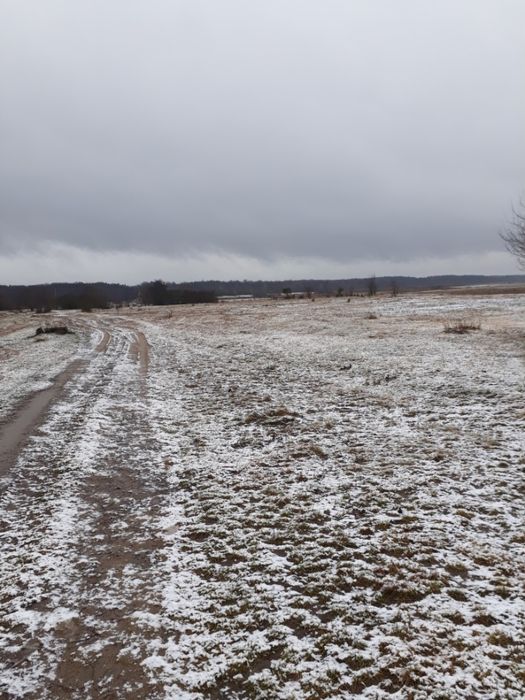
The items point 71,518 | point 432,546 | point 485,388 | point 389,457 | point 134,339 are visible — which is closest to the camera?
point 432,546

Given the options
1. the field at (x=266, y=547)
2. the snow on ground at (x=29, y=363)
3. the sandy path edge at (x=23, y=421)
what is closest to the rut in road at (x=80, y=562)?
the field at (x=266, y=547)

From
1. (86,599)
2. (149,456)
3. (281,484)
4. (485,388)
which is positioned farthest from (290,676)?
(485,388)

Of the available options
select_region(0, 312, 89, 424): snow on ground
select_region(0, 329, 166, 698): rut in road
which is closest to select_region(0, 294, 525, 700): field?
select_region(0, 329, 166, 698): rut in road

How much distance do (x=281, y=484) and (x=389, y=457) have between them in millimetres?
1879

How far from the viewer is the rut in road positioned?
9.92ft

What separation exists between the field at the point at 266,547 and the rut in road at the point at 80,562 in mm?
18

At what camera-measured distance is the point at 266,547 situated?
4453 mm

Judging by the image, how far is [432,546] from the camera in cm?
433

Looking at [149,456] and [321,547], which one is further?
[149,456]

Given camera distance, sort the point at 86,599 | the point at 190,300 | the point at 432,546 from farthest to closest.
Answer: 1. the point at 190,300
2. the point at 432,546
3. the point at 86,599

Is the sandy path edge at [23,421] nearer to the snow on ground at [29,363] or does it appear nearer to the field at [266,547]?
the field at [266,547]

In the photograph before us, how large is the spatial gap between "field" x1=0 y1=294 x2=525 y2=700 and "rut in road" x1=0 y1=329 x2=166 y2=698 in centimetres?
2

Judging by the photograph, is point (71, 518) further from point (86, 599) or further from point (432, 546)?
point (432, 546)

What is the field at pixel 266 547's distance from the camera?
2980 millimetres
